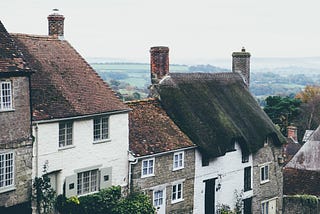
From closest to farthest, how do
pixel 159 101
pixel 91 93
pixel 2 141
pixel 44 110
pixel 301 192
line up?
pixel 2 141
pixel 44 110
pixel 91 93
pixel 159 101
pixel 301 192

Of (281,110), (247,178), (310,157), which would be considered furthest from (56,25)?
(281,110)

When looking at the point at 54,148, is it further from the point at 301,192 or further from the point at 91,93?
the point at 301,192

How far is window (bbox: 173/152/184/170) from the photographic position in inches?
1207

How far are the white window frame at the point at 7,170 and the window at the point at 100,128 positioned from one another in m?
4.93

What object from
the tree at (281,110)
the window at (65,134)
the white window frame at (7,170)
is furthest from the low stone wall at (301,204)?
the tree at (281,110)

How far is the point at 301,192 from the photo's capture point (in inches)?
1580

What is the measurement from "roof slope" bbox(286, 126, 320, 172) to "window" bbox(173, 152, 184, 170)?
13392 mm

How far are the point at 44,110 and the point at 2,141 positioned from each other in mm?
2477

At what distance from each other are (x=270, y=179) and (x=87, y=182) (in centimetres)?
1626

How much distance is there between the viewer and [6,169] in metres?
22.4

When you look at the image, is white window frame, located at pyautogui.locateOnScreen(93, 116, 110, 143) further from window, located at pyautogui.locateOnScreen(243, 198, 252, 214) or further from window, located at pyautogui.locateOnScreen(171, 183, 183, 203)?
window, located at pyautogui.locateOnScreen(243, 198, 252, 214)

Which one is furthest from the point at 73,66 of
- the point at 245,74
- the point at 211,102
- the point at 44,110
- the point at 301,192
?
the point at 301,192

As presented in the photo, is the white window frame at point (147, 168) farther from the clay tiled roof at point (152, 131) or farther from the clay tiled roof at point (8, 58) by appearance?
the clay tiled roof at point (8, 58)

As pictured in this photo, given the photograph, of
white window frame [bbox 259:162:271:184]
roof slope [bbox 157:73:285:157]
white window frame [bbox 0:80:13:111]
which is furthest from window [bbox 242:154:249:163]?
white window frame [bbox 0:80:13:111]
